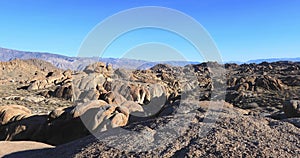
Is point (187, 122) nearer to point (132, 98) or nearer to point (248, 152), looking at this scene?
point (248, 152)

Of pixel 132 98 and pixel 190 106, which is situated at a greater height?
pixel 190 106

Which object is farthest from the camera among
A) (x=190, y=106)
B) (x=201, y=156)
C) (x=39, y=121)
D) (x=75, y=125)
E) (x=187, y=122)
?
(x=39, y=121)

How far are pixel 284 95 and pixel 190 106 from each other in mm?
28702

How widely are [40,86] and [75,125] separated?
121 feet

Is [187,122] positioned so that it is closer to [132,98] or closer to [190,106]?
[190,106]

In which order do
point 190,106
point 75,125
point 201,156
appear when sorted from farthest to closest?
point 75,125
point 190,106
point 201,156

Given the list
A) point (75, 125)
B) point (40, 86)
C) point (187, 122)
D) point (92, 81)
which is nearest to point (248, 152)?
point (187, 122)

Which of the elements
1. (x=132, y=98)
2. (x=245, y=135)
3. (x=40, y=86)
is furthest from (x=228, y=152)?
(x=40, y=86)

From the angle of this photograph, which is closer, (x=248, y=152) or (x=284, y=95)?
(x=248, y=152)

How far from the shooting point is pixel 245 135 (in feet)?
21.5

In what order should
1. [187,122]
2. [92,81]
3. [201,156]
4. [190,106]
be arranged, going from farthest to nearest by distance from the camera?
[92,81] < [190,106] < [187,122] < [201,156]

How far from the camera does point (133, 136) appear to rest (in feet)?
22.8

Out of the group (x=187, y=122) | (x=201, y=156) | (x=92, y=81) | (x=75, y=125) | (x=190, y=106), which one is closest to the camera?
(x=201, y=156)

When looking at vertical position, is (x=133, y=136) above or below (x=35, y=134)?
above
